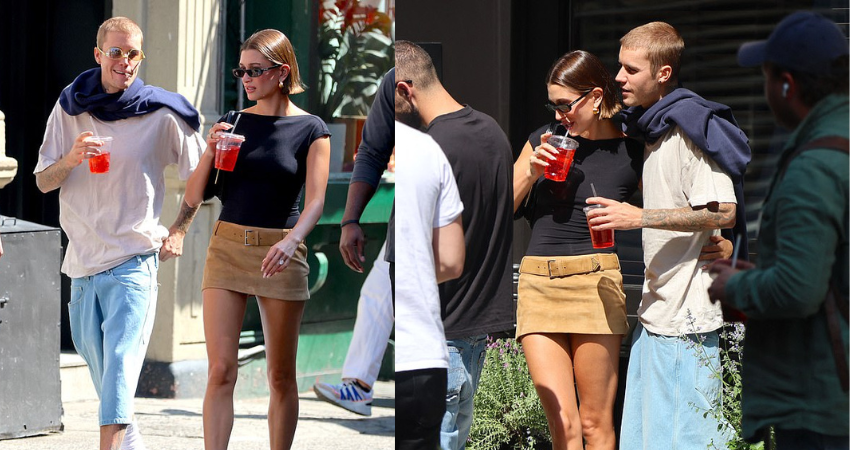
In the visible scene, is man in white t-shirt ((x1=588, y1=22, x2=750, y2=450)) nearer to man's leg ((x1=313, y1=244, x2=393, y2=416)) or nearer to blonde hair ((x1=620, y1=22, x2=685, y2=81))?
blonde hair ((x1=620, y1=22, x2=685, y2=81))

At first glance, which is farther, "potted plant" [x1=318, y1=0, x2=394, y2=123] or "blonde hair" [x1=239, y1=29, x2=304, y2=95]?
"potted plant" [x1=318, y1=0, x2=394, y2=123]

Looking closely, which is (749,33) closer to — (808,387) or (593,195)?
(593,195)

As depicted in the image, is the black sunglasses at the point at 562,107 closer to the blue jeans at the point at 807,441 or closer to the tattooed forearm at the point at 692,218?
the tattooed forearm at the point at 692,218

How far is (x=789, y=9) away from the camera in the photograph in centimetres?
237

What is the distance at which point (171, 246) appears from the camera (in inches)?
168

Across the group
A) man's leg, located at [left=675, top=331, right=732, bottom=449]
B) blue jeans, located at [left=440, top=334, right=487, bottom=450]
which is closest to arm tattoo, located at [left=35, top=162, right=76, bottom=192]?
blue jeans, located at [left=440, top=334, right=487, bottom=450]

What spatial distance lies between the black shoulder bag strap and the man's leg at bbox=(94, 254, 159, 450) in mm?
2478

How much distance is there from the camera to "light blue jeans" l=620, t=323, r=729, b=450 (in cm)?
260

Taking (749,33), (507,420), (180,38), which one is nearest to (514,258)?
(507,420)

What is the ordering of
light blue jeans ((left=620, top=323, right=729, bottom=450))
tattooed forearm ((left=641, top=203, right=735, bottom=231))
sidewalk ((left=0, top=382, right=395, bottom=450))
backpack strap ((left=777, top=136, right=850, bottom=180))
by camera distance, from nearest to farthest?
backpack strap ((left=777, top=136, right=850, bottom=180)), tattooed forearm ((left=641, top=203, right=735, bottom=231)), light blue jeans ((left=620, top=323, right=729, bottom=450)), sidewalk ((left=0, top=382, right=395, bottom=450))

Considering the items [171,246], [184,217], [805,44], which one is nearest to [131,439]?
[171,246]

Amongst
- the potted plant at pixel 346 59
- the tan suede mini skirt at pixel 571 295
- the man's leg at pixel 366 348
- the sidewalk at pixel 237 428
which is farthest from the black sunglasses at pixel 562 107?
the potted plant at pixel 346 59

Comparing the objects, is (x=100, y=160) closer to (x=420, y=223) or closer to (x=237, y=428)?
(x=420, y=223)

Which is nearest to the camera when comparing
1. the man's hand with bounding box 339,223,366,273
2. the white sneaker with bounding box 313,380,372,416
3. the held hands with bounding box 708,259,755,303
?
the held hands with bounding box 708,259,755,303
